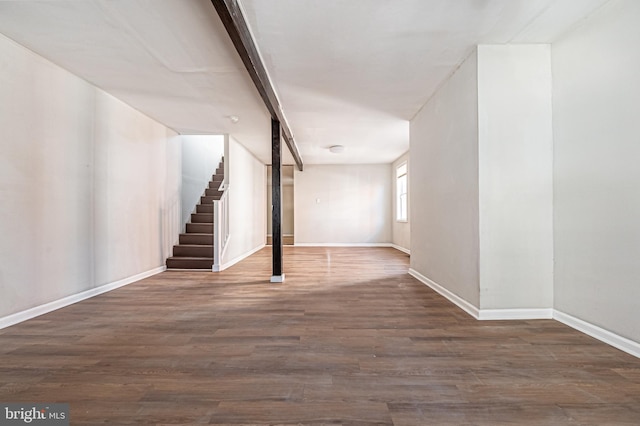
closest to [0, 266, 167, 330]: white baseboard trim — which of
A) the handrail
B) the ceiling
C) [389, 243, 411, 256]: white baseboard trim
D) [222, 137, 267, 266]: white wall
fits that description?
the handrail

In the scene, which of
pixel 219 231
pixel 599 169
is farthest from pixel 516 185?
pixel 219 231

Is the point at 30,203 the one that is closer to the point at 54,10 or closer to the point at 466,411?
the point at 54,10

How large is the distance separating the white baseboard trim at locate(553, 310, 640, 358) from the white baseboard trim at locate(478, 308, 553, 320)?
0.07 m

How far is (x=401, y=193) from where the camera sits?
7.99m

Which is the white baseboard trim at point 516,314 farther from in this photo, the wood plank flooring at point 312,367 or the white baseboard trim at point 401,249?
the white baseboard trim at point 401,249

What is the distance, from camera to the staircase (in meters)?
4.99

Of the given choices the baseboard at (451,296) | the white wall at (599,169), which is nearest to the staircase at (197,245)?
the baseboard at (451,296)

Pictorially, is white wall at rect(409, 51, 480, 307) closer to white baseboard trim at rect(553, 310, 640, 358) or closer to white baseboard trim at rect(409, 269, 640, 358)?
white baseboard trim at rect(409, 269, 640, 358)

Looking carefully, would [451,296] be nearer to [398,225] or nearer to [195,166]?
[398,225]

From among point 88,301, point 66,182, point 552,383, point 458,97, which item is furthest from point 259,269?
point 552,383

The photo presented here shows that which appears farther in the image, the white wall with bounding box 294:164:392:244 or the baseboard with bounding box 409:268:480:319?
the white wall with bounding box 294:164:392:244

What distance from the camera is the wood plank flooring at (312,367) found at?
1351mm

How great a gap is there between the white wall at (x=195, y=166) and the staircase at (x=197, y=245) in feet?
0.70

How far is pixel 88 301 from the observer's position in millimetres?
3158
